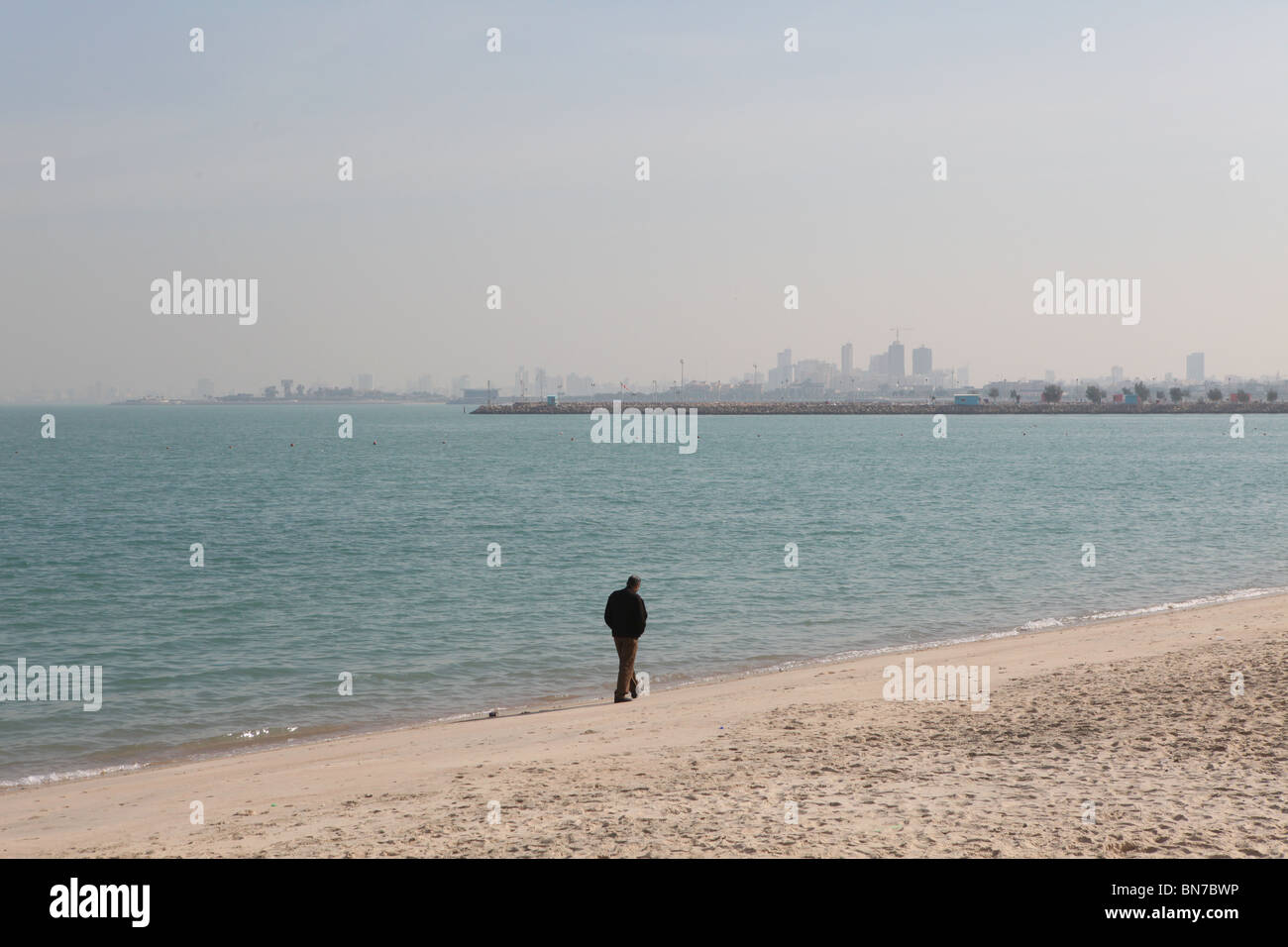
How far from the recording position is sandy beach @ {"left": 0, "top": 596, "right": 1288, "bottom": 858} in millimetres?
8508

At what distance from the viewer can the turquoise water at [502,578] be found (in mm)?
18625

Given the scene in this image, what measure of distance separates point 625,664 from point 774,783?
6.40m

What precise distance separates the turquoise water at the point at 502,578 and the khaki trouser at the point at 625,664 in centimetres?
132

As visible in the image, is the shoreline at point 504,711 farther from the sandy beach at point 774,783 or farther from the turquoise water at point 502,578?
the sandy beach at point 774,783

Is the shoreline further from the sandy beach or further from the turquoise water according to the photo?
the sandy beach

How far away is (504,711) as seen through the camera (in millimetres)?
17203

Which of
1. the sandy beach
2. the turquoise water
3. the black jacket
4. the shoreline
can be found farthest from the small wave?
the black jacket

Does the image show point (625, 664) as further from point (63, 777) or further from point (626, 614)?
point (63, 777)

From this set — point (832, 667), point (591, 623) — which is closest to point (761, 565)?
point (591, 623)

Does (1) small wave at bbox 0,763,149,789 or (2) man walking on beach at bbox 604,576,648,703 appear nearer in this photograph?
(1) small wave at bbox 0,763,149,789

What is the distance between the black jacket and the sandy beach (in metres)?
1.18
